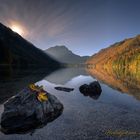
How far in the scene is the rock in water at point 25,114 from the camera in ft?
90.8

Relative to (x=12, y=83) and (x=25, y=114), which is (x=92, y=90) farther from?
(x=25, y=114)

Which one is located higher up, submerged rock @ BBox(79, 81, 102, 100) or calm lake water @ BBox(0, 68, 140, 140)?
submerged rock @ BBox(79, 81, 102, 100)

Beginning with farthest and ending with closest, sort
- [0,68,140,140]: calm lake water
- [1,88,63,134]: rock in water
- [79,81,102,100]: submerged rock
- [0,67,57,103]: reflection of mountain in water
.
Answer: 1. [79,81,102,100]: submerged rock
2. [0,67,57,103]: reflection of mountain in water
3. [1,88,63,134]: rock in water
4. [0,68,140,140]: calm lake water

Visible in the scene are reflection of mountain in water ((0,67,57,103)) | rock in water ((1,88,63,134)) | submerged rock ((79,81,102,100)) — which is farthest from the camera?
submerged rock ((79,81,102,100))

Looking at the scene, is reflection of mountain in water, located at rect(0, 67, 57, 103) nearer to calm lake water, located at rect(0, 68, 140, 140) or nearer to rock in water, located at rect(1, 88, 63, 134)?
calm lake water, located at rect(0, 68, 140, 140)

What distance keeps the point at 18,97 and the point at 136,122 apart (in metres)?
14.8

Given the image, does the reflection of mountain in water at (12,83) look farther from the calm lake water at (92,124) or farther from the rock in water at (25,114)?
the rock in water at (25,114)

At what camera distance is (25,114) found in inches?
1127

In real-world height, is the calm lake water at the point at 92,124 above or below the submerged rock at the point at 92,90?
below

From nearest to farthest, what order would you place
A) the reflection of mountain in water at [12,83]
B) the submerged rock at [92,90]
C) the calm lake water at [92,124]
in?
the calm lake water at [92,124]
the reflection of mountain in water at [12,83]
the submerged rock at [92,90]

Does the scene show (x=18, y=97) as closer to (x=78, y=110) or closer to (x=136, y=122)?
(x=78, y=110)

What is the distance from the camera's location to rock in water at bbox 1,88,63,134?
27.7 metres

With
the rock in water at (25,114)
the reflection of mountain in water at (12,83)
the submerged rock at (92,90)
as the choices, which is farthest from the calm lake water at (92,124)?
the submerged rock at (92,90)

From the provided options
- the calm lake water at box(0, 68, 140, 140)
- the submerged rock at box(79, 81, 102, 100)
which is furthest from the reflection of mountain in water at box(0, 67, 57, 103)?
the submerged rock at box(79, 81, 102, 100)
